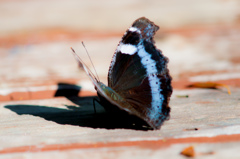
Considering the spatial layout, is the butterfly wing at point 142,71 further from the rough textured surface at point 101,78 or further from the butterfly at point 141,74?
the rough textured surface at point 101,78

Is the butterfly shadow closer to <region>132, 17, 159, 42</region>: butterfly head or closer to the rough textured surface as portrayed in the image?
the rough textured surface

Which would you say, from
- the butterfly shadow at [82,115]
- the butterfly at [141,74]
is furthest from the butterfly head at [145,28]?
the butterfly shadow at [82,115]

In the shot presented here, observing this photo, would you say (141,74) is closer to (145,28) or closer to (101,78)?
(145,28)

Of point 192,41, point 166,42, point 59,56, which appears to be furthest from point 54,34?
point 192,41

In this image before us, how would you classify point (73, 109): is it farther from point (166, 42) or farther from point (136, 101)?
point (166, 42)

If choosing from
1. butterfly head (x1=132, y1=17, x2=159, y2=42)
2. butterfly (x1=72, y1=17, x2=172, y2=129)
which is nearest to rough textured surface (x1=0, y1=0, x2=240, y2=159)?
butterfly (x1=72, y1=17, x2=172, y2=129)

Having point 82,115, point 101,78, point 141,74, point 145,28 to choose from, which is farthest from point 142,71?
point 101,78
